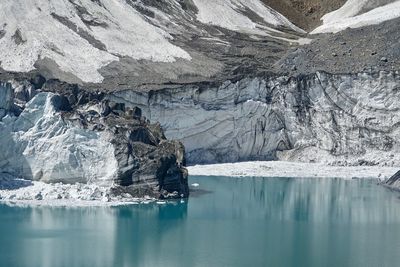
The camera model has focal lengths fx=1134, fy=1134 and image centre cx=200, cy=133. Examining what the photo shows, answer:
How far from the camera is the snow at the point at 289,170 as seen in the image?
43.5 metres

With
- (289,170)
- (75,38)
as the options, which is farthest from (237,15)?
(289,170)

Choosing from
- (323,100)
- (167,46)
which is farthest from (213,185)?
(167,46)

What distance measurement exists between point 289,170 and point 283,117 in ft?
13.5

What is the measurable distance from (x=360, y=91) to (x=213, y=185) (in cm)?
1058

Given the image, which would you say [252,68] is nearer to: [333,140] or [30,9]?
[333,140]

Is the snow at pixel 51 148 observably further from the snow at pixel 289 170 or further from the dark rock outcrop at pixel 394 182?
the dark rock outcrop at pixel 394 182

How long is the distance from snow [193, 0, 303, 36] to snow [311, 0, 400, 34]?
2.28 meters

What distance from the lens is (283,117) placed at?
158 feet

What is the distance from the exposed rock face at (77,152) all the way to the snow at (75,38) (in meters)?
14.9

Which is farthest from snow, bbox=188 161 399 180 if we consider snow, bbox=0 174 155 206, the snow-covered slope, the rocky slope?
snow, bbox=0 174 155 206

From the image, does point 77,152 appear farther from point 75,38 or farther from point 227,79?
point 75,38

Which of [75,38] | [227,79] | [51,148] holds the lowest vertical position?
[51,148]

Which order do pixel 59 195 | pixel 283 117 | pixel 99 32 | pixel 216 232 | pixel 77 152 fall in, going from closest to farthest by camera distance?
pixel 216 232, pixel 59 195, pixel 77 152, pixel 283 117, pixel 99 32

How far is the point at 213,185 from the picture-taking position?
4003cm
